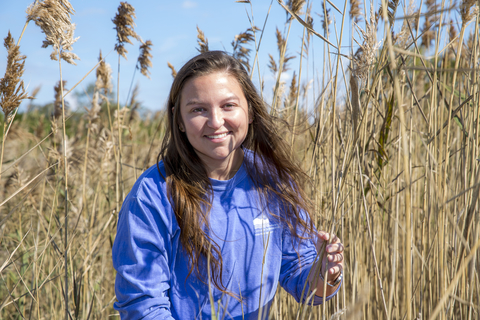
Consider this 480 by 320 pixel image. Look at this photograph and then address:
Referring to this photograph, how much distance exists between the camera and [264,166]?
1402 mm

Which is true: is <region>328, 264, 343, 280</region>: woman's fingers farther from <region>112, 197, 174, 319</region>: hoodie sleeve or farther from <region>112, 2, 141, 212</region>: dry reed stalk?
<region>112, 2, 141, 212</region>: dry reed stalk

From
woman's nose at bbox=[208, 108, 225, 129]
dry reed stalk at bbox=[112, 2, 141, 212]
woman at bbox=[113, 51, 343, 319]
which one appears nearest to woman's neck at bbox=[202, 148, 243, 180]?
woman at bbox=[113, 51, 343, 319]

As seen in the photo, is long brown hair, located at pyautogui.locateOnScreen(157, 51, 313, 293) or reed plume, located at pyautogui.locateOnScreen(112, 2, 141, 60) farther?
reed plume, located at pyautogui.locateOnScreen(112, 2, 141, 60)

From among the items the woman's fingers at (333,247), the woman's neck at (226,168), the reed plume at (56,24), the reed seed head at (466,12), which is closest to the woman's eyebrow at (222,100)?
the woman's neck at (226,168)

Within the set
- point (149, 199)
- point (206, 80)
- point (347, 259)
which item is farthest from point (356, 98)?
point (347, 259)

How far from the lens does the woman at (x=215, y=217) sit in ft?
3.48

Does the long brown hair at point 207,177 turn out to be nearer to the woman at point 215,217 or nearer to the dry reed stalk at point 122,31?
the woman at point 215,217

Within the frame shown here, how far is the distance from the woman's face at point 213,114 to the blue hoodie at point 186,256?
0.16 meters

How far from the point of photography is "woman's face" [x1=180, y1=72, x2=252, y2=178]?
1167 mm

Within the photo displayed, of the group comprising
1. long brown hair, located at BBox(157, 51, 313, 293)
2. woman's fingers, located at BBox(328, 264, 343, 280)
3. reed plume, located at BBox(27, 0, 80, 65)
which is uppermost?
reed plume, located at BBox(27, 0, 80, 65)

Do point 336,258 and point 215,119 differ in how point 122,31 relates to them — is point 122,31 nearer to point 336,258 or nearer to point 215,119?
point 215,119

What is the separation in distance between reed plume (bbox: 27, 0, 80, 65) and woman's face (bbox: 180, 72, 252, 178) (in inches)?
17.7

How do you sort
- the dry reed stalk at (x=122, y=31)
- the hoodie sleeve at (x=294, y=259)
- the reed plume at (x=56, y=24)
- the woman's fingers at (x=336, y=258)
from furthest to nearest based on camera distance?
the dry reed stalk at (x=122, y=31)
the hoodie sleeve at (x=294, y=259)
the reed plume at (x=56, y=24)
the woman's fingers at (x=336, y=258)

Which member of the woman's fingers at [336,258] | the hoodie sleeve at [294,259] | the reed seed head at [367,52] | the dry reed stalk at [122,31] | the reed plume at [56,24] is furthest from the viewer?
the dry reed stalk at [122,31]
